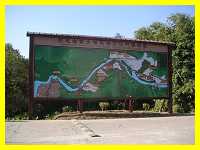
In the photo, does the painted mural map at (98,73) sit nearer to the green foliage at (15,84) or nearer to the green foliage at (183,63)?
the green foliage at (183,63)

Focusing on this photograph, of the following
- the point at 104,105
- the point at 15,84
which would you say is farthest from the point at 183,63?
the point at 15,84

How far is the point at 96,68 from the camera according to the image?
55.2 ft

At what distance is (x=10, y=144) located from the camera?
8.19m

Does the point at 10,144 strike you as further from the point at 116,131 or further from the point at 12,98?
the point at 12,98

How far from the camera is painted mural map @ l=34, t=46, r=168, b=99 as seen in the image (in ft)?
52.0

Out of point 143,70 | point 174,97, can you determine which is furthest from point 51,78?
point 174,97

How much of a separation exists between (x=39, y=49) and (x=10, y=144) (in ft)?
27.1

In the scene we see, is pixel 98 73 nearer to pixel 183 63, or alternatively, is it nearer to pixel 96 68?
pixel 96 68

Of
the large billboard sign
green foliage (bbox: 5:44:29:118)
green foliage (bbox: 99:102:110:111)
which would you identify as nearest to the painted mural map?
the large billboard sign

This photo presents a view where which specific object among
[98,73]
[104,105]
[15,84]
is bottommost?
[104,105]

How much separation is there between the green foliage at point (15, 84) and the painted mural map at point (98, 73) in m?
8.35

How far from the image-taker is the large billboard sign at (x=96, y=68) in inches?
622

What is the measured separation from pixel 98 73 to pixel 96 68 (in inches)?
11.9

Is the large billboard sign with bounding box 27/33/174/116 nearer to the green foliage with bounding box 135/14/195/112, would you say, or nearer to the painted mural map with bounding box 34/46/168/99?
the painted mural map with bounding box 34/46/168/99
